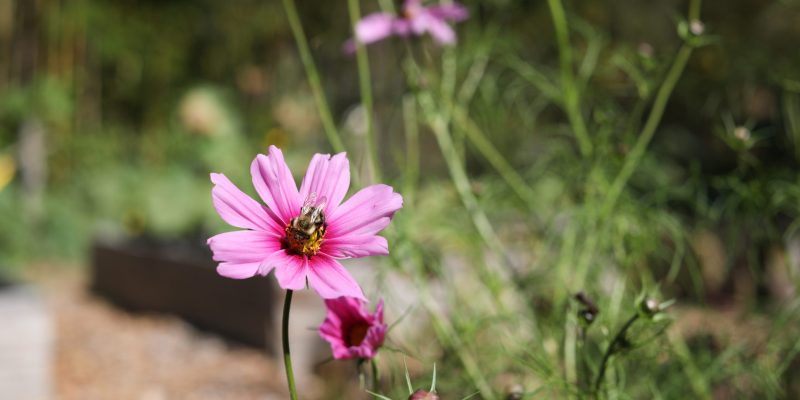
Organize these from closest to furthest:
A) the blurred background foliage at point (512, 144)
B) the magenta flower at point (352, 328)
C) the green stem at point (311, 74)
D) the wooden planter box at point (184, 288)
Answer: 1. the magenta flower at point (352, 328)
2. the green stem at point (311, 74)
3. the blurred background foliage at point (512, 144)
4. the wooden planter box at point (184, 288)

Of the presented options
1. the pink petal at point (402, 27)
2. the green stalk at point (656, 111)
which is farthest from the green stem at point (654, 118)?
the pink petal at point (402, 27)

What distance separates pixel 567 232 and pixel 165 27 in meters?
6.83

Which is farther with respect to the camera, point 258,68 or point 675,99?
point 258,68

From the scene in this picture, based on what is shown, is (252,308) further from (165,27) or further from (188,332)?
(165,27)

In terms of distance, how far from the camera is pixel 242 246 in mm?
411

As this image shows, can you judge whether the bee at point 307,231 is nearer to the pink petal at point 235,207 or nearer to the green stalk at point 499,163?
the pink petal at point 235,207

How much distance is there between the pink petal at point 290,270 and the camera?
394 millimetres

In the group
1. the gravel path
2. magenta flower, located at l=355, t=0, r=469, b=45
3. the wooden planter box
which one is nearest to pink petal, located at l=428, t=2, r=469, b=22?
magenta flower, located at l=355, t=0, r=469, b=45

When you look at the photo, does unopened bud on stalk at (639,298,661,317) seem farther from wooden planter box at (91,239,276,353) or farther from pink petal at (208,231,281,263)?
wooden planter box at (91,239,276,353)

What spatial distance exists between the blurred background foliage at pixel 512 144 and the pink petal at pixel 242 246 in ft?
1.00

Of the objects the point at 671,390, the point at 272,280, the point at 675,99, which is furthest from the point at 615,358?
the point at 675,99

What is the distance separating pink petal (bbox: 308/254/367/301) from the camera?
15.6 inches

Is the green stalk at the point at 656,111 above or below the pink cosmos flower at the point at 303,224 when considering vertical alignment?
above

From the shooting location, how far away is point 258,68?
7.30 metres
